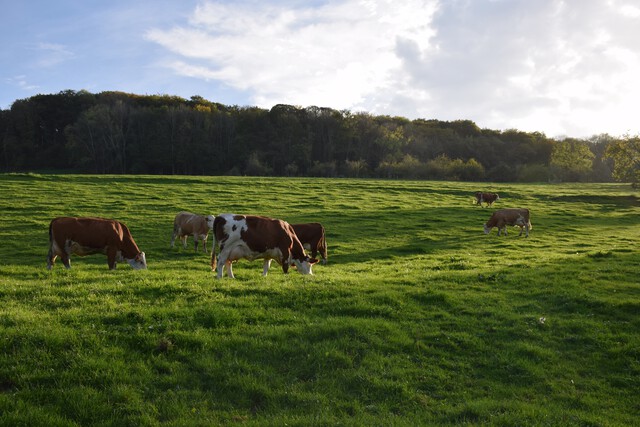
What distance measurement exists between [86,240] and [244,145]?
7486 cm

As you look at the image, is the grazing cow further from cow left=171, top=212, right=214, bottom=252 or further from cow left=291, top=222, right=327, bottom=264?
cow left=291, top=222, right=327, bottom=264

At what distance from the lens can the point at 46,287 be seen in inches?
369

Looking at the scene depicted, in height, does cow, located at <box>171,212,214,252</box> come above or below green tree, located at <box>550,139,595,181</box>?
below

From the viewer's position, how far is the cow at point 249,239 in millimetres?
12344

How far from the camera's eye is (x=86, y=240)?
45.9 ft

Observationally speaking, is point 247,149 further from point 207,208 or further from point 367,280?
point 367,280

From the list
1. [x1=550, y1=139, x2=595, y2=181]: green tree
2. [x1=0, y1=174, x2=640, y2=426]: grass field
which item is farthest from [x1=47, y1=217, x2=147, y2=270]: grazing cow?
[x1=550, y1=139, x2=595, y2=181]: green tree

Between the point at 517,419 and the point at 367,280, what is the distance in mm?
6444

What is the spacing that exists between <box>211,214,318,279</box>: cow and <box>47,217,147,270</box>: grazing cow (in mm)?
3738

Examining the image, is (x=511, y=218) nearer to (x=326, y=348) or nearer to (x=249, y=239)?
(x=249, y=239)

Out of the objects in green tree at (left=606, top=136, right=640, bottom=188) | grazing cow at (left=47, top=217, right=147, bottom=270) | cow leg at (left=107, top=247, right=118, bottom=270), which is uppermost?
green tree at (left=606, top=136, right=640, bottom=188)

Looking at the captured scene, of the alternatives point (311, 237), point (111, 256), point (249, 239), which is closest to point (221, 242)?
point (249, 239)

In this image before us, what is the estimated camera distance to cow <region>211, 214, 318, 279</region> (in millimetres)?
12344

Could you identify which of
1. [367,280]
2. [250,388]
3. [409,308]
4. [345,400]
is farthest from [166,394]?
[367,280]
